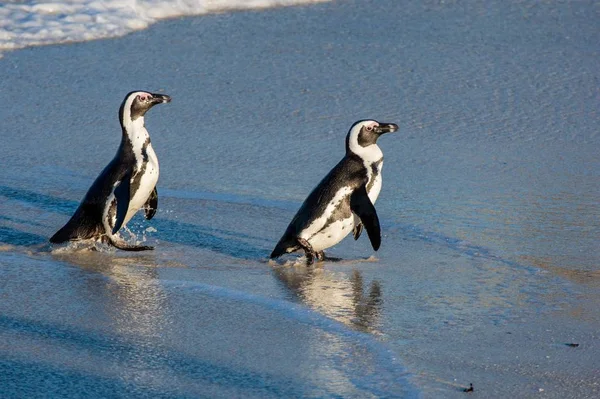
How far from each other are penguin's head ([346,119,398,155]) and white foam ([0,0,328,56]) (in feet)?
13.4

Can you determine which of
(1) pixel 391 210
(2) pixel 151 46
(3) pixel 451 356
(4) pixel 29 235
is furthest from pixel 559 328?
(2) pixel 151 46

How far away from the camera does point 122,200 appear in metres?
4.63

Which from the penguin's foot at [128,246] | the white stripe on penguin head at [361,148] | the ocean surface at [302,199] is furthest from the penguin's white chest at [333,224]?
the penguin's foot at [128,246]

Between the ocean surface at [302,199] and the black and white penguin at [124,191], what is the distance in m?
0.11

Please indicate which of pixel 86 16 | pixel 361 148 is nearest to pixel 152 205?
pixel 361 148

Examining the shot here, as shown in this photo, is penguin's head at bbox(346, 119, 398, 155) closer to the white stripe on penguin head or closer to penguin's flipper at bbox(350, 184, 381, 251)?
Answer: the white stripe on penguin head

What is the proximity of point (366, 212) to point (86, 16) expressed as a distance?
200 inches

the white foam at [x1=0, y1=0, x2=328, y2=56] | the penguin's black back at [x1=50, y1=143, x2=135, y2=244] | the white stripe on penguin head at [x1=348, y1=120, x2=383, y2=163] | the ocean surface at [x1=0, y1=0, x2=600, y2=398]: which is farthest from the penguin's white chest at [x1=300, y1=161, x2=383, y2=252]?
the white foam at [x1=0, y1=0, x2=328, y2=56]

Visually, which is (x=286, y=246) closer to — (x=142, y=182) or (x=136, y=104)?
(x=142, y=182)

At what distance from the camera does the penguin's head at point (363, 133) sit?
15.5ft

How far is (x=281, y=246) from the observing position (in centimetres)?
442

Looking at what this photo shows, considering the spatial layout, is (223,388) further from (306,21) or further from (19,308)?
(306,21)

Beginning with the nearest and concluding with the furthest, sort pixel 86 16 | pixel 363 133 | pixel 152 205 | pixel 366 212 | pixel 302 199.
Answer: pixel 366 212
pixel 363 133
pixel 152 205
pixel 302 199
pixel 86 16

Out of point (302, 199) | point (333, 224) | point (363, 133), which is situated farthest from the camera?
point (302, 199)
